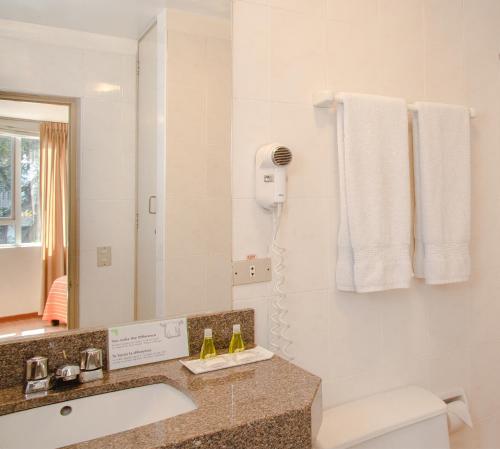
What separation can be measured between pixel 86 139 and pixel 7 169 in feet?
0.64

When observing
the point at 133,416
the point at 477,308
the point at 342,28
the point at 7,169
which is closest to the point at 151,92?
the point at 7,169

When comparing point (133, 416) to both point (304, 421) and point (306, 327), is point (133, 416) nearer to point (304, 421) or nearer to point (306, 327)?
point (304, 421)

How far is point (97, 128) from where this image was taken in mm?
1102

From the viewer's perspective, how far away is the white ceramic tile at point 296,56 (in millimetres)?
1350

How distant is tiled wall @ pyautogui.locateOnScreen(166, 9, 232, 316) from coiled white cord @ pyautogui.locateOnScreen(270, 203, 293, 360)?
0.15 metres

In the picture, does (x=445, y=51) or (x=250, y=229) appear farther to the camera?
(x=445, y=51)

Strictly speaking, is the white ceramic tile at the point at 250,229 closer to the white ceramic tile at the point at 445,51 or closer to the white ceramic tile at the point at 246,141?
the white ceramic tile at the point at 246,141

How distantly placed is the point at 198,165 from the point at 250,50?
39 cm

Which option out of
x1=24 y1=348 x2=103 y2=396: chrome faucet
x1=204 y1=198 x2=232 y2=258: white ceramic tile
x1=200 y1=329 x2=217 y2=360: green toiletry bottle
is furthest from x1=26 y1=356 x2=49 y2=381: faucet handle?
x1=204 y1=198 x2=232 y2=258: white ceramic tile

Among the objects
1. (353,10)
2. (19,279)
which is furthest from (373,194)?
(19,279)

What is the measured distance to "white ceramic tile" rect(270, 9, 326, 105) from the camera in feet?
4.43

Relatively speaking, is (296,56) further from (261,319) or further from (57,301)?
(57,301)

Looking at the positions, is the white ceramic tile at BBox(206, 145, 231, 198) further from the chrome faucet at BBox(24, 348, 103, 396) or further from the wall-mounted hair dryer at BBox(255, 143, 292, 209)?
the chrome faucet at BBox(24, 348, 103, 396)

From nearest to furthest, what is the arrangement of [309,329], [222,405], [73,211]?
[222,405], [73,211], [309,329]
